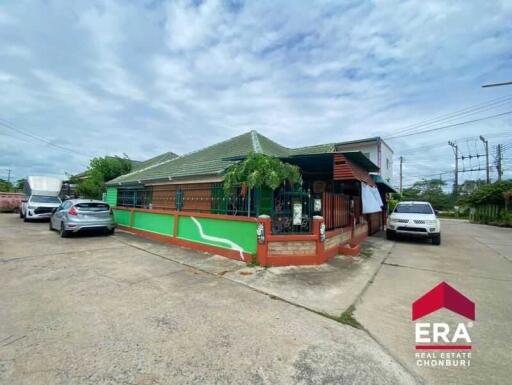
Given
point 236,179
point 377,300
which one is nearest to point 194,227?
point 236,179

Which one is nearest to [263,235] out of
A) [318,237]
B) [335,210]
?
[318,237]

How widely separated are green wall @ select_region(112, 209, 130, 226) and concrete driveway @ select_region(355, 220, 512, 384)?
1063cm

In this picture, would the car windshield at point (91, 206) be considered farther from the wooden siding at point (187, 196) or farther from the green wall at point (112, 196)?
the green wall at point (112, 196)

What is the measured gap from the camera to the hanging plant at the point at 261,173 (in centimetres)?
588

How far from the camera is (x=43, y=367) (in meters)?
2.37

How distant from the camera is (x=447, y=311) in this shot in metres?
3.96

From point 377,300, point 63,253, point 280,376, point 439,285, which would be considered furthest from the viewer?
point 63,253

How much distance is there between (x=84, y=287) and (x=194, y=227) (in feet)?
12.0

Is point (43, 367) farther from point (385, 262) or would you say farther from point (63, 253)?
point (385, 262)

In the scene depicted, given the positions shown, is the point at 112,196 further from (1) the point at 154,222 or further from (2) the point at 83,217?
(1) the point at 154,222

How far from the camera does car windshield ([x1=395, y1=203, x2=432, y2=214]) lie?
10.9 meters

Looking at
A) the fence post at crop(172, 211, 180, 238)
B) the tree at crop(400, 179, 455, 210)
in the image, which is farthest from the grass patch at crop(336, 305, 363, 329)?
the tree at crop(400, 179, 455, 210)

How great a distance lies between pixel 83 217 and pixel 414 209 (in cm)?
1369

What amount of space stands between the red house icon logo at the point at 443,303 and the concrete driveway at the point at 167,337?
150cm
